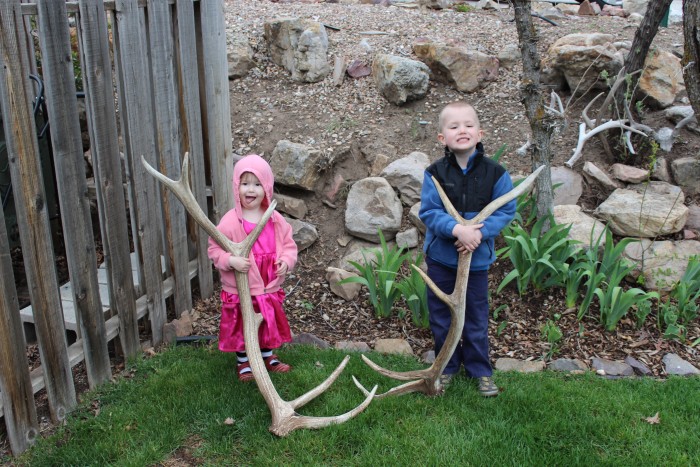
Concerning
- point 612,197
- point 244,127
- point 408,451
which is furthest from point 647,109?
point 408,451

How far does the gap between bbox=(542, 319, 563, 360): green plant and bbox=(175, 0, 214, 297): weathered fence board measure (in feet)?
7.45

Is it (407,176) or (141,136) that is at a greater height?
(141,136)

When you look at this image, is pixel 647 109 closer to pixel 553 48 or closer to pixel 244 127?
pixel 553 48

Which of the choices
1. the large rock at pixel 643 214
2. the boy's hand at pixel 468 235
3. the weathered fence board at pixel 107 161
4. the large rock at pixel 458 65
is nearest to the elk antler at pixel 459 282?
the boy's hand at pixel 468 235

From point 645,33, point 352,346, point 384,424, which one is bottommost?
point 352,346

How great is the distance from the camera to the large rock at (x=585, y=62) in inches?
218

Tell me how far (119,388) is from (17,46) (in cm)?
180

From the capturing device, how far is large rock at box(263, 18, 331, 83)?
20.0 feet

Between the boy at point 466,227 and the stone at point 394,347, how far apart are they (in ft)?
1.42

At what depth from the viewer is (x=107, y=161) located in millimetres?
3398

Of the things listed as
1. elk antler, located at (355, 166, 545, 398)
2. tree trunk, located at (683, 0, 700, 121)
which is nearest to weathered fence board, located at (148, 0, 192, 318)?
elk antler, located at (355, 166, 545, 398)

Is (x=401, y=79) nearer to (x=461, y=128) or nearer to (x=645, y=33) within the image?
(x=645, y=33)

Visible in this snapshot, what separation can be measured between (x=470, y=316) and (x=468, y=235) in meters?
0.58

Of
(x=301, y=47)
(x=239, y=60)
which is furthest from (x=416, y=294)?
(x=239, y=60)
